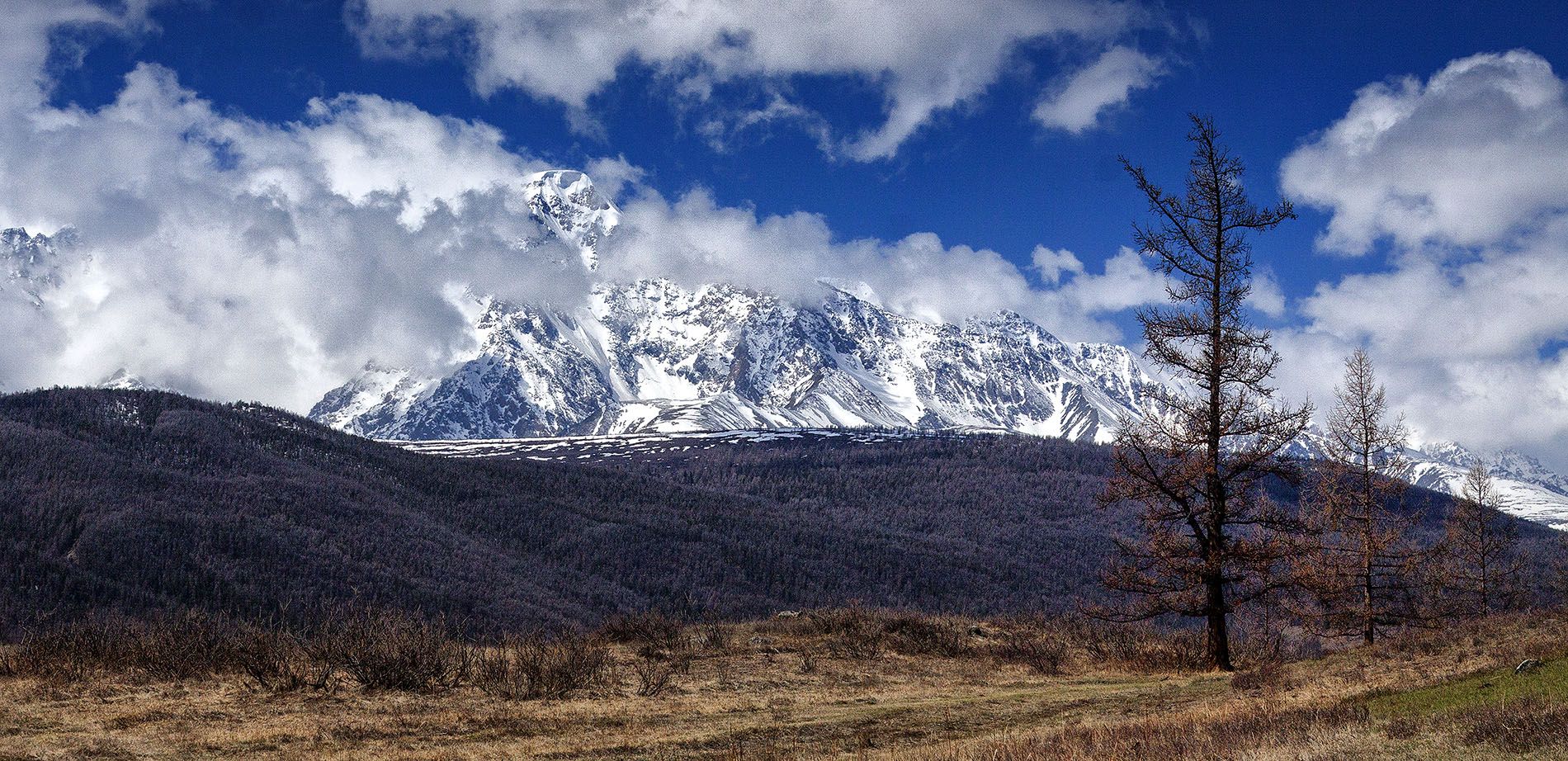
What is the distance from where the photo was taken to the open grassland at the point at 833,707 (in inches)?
515

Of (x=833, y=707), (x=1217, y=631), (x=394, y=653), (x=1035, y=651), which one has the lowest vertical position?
(x=833, y=707)

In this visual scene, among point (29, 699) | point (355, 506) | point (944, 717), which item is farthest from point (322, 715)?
point (355, 506)

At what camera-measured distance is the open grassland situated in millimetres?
13086

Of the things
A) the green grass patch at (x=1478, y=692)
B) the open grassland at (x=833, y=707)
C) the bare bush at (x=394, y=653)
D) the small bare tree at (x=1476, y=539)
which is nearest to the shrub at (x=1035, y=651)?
the open grassland at (x=833, y=707)

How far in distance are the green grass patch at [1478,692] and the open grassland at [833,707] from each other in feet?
0.24

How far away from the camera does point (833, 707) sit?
20453 mm

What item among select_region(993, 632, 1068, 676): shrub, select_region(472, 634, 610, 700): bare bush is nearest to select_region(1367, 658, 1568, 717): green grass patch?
select_region(993, 632, 1068, 676): shrub

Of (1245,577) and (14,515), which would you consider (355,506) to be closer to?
(14,515)

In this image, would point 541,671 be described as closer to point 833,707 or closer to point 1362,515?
point 833,707

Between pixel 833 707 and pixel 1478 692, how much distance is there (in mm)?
10403

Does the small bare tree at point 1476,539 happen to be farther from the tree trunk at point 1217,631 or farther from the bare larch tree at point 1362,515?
the tree trunk at point 1217,631

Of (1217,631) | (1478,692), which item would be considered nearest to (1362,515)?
(1217,631)

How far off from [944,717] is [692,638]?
16074 millimetres

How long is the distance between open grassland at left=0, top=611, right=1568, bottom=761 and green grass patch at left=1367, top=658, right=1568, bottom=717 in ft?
0.24
